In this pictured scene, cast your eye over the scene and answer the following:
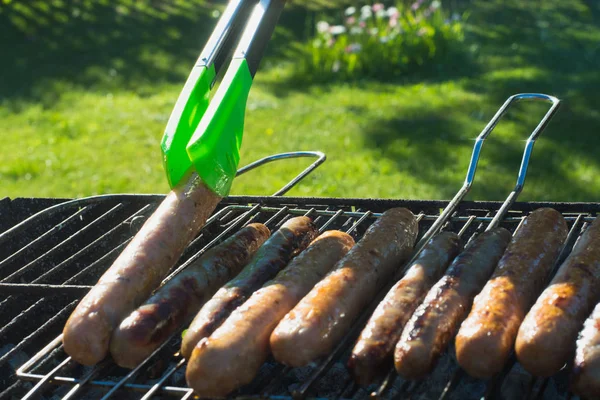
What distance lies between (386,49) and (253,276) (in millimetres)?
6950

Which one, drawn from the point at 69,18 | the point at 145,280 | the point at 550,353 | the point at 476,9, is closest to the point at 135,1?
the point at 69,18

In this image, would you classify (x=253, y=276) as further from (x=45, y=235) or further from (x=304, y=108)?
(x=304, y=108)

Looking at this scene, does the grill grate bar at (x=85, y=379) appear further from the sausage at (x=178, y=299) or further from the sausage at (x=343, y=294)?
the sausage at (x=343, y=294)

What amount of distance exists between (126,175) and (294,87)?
2.90m

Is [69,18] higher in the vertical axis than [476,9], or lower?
higher

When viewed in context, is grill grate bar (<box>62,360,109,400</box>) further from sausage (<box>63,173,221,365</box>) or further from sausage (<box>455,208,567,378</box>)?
sausage (<box>455,208,567,378</box>)

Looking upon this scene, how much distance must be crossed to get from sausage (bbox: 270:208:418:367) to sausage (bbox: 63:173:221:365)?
21.4 inches

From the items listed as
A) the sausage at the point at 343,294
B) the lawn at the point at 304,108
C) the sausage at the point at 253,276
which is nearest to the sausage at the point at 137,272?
the sausage at the point at 253,276

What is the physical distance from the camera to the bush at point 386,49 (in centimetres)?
901

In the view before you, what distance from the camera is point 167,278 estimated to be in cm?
278

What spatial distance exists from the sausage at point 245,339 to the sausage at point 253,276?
94 mm

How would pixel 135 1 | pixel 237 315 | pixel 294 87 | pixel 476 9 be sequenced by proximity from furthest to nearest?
pixel 135 1
pixel 476 9
pixel 294 87
pixel 237 315

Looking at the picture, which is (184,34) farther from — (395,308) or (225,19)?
(395,308)

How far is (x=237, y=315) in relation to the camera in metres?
2.15
